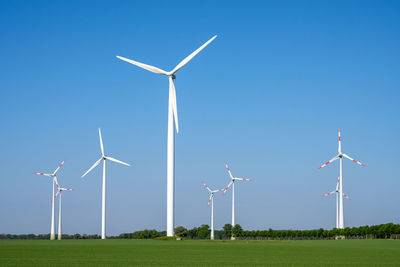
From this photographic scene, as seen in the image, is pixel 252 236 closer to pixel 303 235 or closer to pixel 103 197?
pixel 303 235

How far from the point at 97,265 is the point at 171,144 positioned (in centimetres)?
5221

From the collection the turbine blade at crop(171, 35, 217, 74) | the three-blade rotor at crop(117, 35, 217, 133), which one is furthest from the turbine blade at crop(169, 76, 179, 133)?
the turbine blade at crop(171, 35, 217, 74)

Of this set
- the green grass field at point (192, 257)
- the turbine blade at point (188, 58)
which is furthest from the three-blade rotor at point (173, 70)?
the green grass field at point (192, 257)

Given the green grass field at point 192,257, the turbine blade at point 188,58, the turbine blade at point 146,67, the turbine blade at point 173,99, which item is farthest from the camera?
the turbine blade at point 146,67

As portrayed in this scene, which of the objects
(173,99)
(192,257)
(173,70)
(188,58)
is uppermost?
(188,58)

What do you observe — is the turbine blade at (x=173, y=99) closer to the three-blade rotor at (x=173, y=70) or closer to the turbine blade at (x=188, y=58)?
the three-blade rotor at (x=173, y=70)

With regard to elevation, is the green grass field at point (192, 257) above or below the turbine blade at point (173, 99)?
below

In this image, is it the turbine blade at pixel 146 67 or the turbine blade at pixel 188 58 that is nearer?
the turbine blade at pixel 188 58

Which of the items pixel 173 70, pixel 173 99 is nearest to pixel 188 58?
pixel 173 70

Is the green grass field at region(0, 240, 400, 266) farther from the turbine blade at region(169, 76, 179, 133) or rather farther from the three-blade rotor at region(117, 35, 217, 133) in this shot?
the three-blade rotor at region(117, 35, 217, 133)

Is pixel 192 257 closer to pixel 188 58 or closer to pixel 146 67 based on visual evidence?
pixel 188 58

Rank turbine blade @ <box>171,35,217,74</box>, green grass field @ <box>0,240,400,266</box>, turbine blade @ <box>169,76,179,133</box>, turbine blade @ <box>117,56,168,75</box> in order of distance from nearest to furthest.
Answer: green grass field @ <box>0,240,400,266</box> → turbine blade @ <box>169,76,179,133</box> → turbine blade @ <box>171,35,217,74</box> → turbine blade @ <box>117,56,168,75</box>

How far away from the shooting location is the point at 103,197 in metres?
103

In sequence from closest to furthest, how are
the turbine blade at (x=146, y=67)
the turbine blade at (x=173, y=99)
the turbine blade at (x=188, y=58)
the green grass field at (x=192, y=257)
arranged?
the green grass field at (x=192, y=257) < the turbine blade at (x=173, y=99) < the turbine blade at (x=188, y=58) < the turbine blade at (x=146, y=67)
